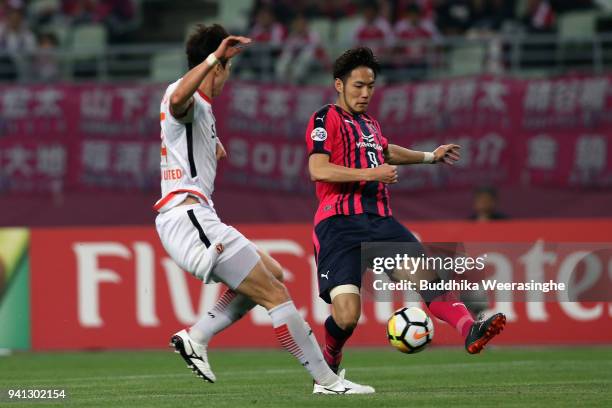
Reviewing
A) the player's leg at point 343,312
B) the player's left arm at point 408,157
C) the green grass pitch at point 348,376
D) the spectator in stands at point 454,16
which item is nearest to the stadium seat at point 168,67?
the spectator in stands at point 454,16

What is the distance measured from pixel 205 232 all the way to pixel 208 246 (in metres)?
0.08

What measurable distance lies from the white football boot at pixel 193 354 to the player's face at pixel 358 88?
1820mm

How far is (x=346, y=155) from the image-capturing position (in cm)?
809

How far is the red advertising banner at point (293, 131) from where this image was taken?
14656 mm

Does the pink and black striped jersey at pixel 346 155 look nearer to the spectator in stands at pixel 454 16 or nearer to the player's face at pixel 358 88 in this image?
the player's face at pixel 358 88

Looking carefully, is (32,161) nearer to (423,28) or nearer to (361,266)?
(423,28)

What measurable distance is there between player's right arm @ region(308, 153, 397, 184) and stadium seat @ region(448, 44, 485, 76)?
8.38 m

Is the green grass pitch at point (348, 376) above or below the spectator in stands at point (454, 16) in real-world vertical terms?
below

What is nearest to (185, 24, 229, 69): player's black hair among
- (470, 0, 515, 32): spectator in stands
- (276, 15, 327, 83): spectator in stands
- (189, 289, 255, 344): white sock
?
(189, 289, 255, 344): white sock

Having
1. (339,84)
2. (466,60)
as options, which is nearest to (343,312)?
(339,84)

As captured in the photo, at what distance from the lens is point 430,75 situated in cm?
1606

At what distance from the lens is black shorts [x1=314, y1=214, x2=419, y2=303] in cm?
799

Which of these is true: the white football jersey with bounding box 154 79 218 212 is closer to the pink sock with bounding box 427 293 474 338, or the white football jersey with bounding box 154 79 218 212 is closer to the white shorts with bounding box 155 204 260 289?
the white shorts with bounding box 155 204 260 289

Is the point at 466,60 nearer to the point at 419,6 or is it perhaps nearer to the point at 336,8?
the point at 419,6
